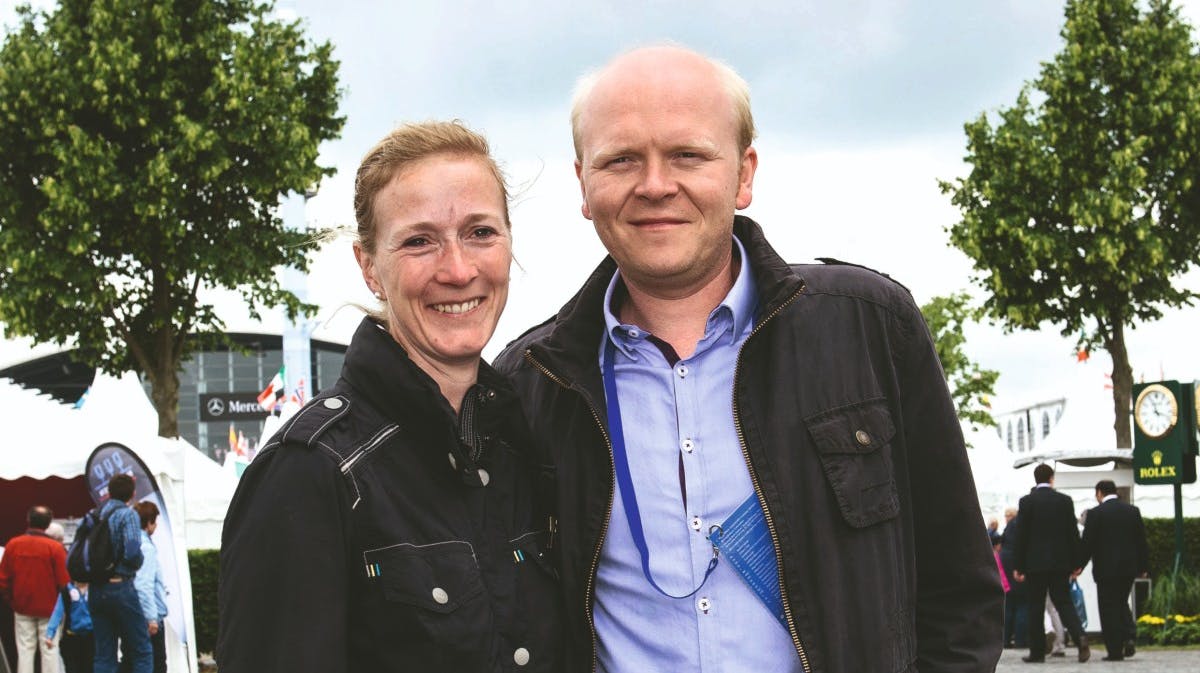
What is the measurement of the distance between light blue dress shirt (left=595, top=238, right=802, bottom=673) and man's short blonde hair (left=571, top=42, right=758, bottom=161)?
37 centimetres

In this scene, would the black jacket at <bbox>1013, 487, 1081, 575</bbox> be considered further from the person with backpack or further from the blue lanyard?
the blue lanyard

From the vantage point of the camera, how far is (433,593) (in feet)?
8.27

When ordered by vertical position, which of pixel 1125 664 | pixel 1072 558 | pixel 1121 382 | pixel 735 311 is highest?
pixel 1121 382

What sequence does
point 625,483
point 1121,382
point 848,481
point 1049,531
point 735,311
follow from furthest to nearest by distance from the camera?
point 1121,382 < point 1049,531 < point 735,311 < point 625,483 < point 848,481

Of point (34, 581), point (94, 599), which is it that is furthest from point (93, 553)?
point (34, 581)

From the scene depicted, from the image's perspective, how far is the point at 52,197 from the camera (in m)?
21.8

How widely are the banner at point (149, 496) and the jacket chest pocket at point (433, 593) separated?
442 inches

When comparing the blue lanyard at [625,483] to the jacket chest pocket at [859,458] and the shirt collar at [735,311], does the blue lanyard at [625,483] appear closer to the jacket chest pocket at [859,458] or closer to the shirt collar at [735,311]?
the shirt collar at [735,311]

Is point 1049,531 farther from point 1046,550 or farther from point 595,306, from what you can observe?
point 595,306

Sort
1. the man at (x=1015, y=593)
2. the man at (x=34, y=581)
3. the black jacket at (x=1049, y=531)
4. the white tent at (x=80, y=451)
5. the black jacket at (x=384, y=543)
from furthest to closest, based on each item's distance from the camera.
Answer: the man at (x=1015, y=593) → the black jacket at (x=1049, y=531) → the white tent at (x=80, y=451) → the man at (x=34, y=581) → the black jacket at (x=384, y=543)

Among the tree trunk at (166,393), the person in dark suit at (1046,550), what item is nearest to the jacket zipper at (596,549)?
the person in dark suit at (1046,550)

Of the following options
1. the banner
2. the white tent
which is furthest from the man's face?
the white tent

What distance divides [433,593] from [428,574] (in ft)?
0.12

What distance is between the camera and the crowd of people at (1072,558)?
49.2ft
